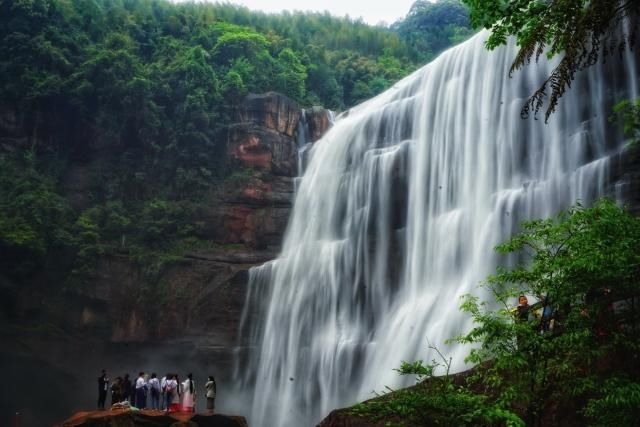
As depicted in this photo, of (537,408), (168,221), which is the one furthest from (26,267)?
(537,408)

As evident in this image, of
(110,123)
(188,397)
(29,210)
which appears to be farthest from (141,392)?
(110,123)

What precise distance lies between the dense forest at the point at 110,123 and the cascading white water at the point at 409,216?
6858 mm

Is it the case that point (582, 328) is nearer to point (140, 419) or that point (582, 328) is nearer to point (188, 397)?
point (140, 419)

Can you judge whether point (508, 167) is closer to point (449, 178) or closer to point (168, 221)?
point (449, 178)

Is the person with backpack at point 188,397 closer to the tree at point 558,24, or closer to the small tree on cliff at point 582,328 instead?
the small tree on cliff at point 582,328

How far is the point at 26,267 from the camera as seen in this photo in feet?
98.9

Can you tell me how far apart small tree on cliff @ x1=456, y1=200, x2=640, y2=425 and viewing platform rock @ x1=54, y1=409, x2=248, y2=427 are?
12742 mm

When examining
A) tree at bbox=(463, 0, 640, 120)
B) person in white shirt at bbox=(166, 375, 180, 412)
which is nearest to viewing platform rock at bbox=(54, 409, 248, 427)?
person in white shirt at bbox=(166, 375, 180, 412)

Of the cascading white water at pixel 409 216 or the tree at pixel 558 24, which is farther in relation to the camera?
the cascading white water at pixel 409 216

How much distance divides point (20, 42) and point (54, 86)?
311 centimetres

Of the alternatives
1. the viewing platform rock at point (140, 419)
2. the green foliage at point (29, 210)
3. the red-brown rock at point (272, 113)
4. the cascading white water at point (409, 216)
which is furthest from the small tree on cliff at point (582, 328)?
the red-brown rock at point (272, 113)

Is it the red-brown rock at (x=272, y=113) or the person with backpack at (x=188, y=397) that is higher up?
the red-brown rock at (x=272, y=113)

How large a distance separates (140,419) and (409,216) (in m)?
12.4

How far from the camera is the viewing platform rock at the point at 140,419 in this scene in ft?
57.7
